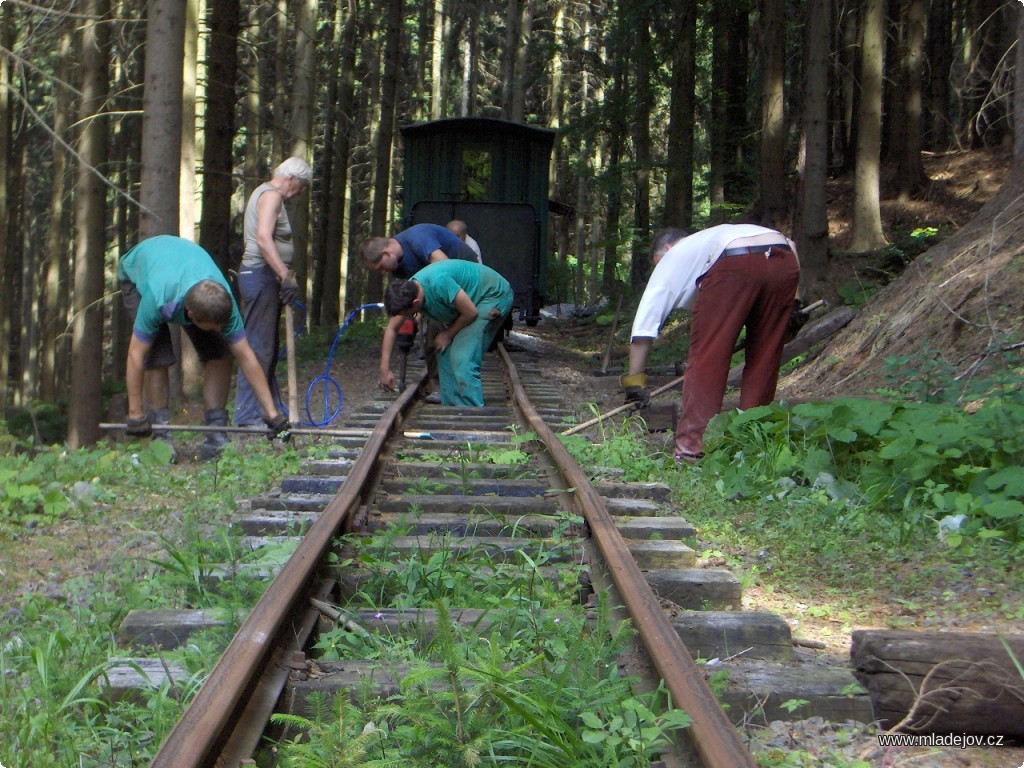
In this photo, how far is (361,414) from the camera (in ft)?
25.7

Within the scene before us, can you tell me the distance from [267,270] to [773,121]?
9.65 m

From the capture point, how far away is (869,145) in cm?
1470

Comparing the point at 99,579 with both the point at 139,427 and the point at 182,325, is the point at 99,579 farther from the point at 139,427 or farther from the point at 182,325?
the point at 182,325

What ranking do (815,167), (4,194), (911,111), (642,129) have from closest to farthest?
(815,167) → (911,111) → (4,194) → (642,129)

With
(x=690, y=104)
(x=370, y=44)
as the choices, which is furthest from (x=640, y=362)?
(x=370, y=44)

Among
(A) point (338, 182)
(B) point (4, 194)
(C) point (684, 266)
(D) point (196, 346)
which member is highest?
(A) point (338, 182)

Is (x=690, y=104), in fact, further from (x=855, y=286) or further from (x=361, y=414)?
(x=361, y=414)

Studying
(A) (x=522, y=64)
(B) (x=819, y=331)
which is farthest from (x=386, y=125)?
(B) (x=819, y=331)

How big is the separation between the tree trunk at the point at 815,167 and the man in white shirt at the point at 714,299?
24.6ft

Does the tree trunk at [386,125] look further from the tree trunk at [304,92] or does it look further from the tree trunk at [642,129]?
the tree trunk at [304,92]

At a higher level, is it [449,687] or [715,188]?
[715,188]

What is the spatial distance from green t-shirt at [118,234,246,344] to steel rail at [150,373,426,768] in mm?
2797

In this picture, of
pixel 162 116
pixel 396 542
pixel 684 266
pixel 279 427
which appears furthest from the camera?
pixel 162 116

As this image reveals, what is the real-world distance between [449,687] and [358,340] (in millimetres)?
14190
